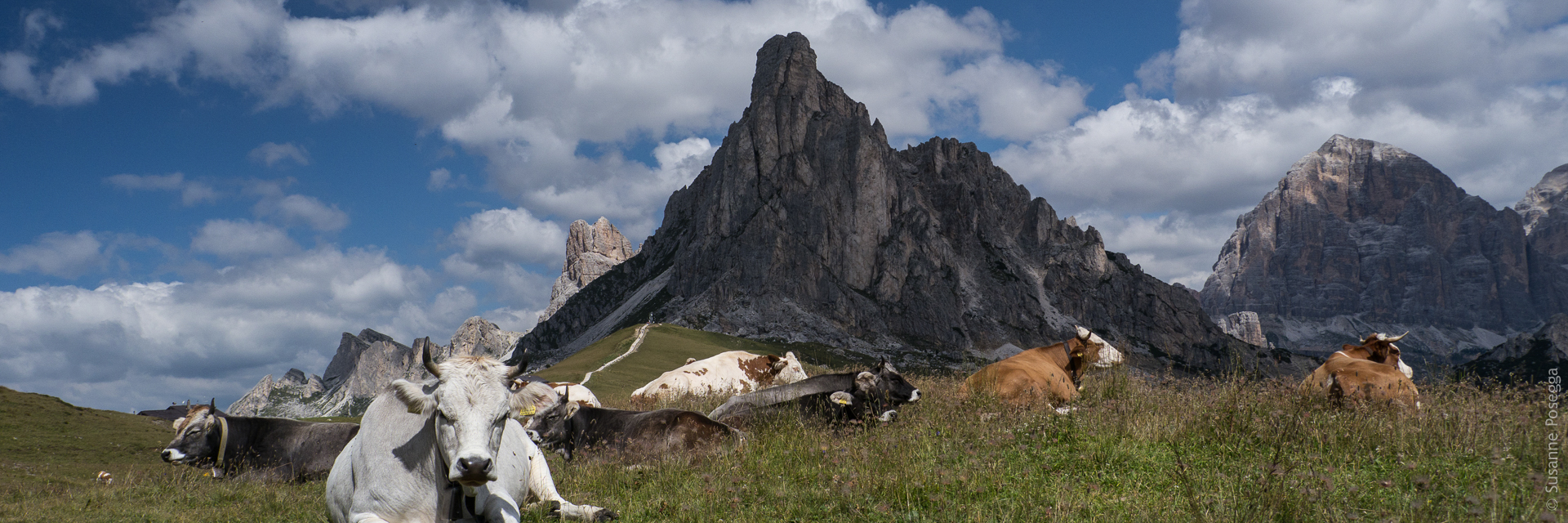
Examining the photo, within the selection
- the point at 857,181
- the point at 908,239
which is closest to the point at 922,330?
the point at 908,239

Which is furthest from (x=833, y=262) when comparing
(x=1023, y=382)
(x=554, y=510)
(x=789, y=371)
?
(x=554, y=510)

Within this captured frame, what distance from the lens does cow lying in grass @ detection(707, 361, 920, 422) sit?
1165 centimetres

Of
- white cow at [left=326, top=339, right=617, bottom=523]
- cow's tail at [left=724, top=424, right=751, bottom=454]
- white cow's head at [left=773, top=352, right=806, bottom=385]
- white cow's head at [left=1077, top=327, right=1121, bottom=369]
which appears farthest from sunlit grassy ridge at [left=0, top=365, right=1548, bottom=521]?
white cow's head at [left=773, top=352, right=806, bottom=385]

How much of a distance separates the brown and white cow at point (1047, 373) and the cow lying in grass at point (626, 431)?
4.25 meters

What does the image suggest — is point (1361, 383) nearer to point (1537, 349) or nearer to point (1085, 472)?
point (1085, 472)

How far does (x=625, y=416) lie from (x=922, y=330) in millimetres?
166853

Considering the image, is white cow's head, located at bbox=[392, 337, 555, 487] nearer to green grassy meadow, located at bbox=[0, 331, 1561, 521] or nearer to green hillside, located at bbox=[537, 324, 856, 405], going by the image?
green grassy meadow, located at bbox=[0, 331, 1561, 521]

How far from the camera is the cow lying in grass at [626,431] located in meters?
10.2

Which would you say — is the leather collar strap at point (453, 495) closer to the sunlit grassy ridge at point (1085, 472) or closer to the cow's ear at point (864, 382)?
the sunlit grassy ridge at point (1085, 472)

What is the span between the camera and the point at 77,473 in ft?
43.3

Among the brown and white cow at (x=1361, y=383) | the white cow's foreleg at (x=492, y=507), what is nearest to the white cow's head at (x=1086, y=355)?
the brown and white cow at (x=1361, y=383)

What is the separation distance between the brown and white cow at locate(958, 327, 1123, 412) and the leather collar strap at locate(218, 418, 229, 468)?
36.3 ft

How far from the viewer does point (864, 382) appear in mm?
11984

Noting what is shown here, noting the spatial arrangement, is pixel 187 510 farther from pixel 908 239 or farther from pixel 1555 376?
pixel 908 239
